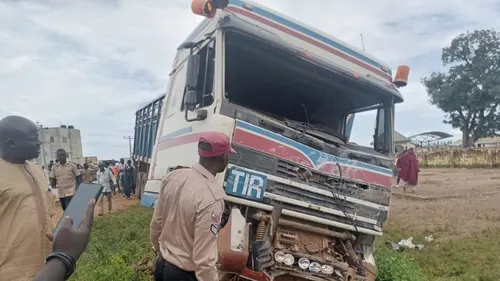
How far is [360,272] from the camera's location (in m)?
4.46

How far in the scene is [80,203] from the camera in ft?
6.61

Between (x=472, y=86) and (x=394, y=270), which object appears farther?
(x=472, y=86)

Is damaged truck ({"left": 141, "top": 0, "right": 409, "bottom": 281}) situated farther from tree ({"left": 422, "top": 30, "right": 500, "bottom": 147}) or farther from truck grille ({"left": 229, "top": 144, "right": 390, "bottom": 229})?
tree ({"left": 422, "top": 30, "right": 500, "bottom": 147})

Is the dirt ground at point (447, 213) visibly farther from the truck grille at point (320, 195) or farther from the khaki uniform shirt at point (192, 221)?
the khaki uniform shirt at point (192, 221)

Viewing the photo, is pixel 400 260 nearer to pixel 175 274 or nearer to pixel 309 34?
pixel 309 34

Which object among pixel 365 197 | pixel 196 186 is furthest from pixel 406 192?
pixel 196 186

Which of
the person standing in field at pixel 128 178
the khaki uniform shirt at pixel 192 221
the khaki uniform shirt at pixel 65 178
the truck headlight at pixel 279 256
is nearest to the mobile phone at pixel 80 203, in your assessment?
the khaki uniform shirt at pixel 192 221

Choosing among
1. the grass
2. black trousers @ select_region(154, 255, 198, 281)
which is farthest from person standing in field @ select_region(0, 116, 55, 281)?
the grass

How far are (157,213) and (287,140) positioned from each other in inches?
59.3

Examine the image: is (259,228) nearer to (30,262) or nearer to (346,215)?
(346,215)

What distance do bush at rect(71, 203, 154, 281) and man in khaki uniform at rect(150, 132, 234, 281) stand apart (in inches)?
91.8

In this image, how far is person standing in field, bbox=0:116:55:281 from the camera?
2.39 m

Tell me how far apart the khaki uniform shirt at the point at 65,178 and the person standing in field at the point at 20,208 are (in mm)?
6107

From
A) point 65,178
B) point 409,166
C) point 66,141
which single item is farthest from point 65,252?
point 66,141
